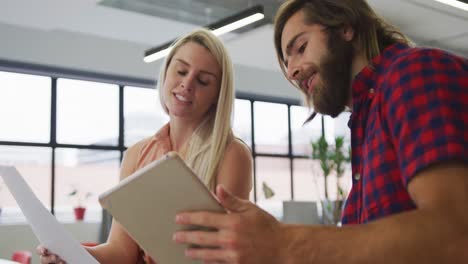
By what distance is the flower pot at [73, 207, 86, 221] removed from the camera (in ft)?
22.0

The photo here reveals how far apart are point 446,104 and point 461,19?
260 inches

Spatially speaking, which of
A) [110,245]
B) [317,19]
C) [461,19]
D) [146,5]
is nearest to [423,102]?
[317,19]

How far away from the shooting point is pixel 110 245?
5.79 feet

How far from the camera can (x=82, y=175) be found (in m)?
7.47

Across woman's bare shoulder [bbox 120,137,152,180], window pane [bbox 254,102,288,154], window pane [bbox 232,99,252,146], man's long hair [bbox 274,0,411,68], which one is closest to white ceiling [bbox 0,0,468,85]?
window pane [bbox 232,99,252,146]

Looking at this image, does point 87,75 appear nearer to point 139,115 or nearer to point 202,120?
point 139,115

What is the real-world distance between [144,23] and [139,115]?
5.27 feet

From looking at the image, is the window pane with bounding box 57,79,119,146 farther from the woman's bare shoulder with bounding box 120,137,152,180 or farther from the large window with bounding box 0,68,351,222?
the woman's bare shoulder with bounding box 120,137,152,180

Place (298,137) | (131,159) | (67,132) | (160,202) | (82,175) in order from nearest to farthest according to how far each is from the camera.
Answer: (160,202)
(131,159)
(67,132)
(82,175)
(298,137)

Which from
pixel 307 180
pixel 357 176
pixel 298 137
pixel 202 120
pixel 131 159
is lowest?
pixel 307 180

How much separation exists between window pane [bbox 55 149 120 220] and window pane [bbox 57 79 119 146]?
0.55ft

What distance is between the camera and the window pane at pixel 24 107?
22.6 feet

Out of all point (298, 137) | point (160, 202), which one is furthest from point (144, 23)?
point (160, 202)

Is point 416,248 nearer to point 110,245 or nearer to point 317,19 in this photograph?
point 317,19
